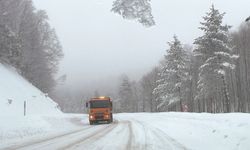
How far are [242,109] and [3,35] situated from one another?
37.0 metres

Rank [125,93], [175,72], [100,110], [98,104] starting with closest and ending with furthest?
[100,110] < [98,104] < [175,72] < [125,93]

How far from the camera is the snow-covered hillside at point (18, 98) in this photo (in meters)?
43.4

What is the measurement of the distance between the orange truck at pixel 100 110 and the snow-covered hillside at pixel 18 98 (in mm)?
7024

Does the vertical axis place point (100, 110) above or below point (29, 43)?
below

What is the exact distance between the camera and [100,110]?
42.9 metres

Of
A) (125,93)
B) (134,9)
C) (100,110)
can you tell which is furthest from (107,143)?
(125,93)

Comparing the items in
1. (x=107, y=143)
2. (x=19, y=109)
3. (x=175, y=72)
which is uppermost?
(x=175, y=72)

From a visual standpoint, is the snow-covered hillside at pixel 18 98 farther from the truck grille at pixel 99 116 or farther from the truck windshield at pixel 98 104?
the truck grille at pixel 99 116

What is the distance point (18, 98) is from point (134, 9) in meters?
37.5

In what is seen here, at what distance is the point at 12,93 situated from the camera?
48688mm

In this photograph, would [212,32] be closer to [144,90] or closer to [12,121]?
[12,121]

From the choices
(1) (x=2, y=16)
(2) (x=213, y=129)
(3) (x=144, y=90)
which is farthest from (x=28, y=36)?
(2) (x=213, y=129)

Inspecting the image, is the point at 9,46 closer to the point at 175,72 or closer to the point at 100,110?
the point at 100,110

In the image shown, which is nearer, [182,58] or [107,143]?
[107,143]
